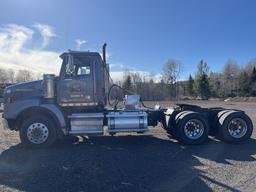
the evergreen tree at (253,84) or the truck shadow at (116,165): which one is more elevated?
the evergreen tree at (253,84)

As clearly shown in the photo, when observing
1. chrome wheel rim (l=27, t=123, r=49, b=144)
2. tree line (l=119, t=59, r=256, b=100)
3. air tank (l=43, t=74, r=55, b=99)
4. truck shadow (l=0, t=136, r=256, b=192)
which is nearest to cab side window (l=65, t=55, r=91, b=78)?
air tank (l=43, t=74, r=55, b=99)

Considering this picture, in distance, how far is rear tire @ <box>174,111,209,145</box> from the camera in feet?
35.5

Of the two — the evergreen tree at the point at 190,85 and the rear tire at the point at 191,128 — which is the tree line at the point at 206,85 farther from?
the rear tire at the point at 191,128

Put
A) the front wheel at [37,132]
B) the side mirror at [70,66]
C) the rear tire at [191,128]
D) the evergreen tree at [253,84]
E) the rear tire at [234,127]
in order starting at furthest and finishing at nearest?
the evergreen tree at [253,84]
the rear tire at [234,127]
the rear tire at [191,128]
the side mirror at [70,66]
the front wheel at [37,132]

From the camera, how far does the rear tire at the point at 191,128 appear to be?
1083cm

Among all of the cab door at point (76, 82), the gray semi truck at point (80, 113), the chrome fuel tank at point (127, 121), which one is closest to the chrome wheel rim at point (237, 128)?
the gray semi truck at point (80, 113)

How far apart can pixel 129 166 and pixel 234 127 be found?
5220mm


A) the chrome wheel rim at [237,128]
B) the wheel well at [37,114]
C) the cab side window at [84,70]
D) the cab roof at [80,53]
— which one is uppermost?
the cab roof at [80,53]

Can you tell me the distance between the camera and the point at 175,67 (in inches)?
3543

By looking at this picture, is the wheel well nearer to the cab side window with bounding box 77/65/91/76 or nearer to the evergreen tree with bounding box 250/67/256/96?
the cab side window with bounding box 77/65/91/76

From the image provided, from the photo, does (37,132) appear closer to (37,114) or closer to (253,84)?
(37,114)

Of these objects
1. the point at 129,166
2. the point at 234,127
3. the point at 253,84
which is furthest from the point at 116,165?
the point at 253,84

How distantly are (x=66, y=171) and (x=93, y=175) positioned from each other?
2.49 ft

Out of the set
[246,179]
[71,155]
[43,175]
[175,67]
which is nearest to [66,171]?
[43,175]
